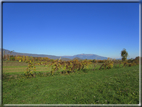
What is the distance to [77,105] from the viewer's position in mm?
2479

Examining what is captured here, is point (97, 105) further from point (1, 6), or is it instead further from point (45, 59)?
point (45, 59)

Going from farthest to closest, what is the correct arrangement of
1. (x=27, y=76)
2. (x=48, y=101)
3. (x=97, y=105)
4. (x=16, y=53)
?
(x=16, y=53) → (x=27, y=76) → (x=48, y=101) → (x=97, y=105)

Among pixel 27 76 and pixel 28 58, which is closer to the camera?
pixel 27 76

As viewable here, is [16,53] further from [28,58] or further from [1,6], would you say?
[1,6]

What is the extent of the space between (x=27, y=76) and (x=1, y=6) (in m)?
5.04

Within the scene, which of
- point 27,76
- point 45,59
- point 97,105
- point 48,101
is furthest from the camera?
point 45,59

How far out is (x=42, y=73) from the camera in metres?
7.12

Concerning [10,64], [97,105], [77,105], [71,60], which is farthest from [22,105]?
[71,60]

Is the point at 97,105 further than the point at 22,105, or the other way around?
the point at 22,105

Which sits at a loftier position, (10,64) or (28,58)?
(28,58)

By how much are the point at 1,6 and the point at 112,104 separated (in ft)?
12.6

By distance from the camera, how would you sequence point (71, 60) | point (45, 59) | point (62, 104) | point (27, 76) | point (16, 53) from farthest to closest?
1. point (71, 60)
2. point (45, 59)
3. point (16, 53)
4. point (27, 76)
5. point (62, 104)

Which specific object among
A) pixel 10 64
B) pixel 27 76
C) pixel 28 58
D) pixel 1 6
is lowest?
pixel 27 76

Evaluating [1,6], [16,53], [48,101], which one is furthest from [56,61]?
[1,6]
